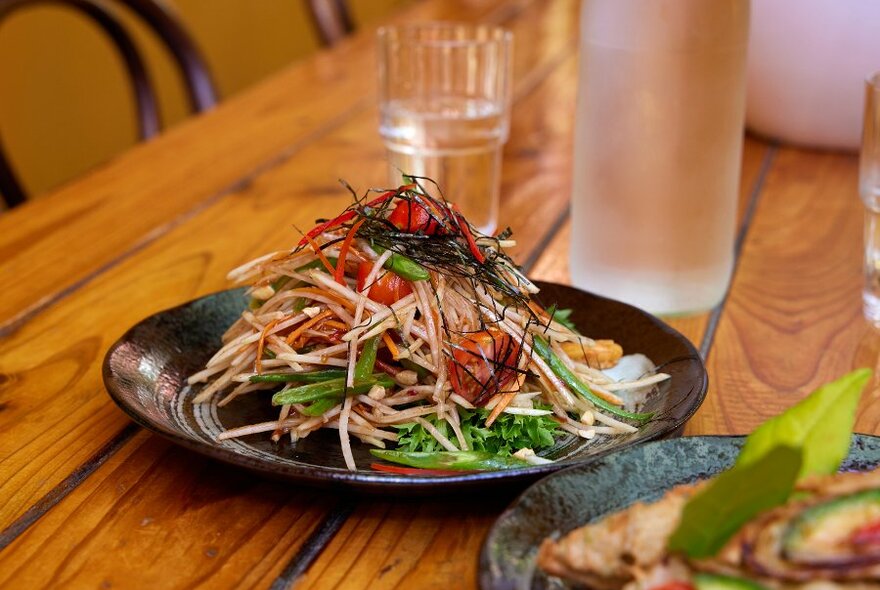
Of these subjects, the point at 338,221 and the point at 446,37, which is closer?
the point at 338,221

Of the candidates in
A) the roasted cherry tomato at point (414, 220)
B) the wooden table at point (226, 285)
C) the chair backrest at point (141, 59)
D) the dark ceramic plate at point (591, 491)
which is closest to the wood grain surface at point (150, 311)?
the wooden table at point (226, 285)

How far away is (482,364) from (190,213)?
0.87 metres

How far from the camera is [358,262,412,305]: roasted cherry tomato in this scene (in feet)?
3.92

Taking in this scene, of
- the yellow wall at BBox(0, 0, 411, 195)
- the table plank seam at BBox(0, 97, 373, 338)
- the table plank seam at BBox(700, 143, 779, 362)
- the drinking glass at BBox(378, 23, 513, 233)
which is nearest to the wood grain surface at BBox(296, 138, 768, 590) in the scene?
the table plank seam at BBox(700, 143, 779, 362)

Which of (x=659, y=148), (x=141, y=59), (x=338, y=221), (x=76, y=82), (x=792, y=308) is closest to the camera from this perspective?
(x=338, y=221)

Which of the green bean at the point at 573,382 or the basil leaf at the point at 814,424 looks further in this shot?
the green bean at the point at 573,382

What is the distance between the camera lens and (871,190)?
1411mm

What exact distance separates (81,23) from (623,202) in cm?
294

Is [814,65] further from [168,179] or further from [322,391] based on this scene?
[322,391]

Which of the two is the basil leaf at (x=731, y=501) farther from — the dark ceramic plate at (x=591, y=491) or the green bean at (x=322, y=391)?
the green bean at (x=322, y=391)

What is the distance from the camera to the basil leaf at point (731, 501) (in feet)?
2.29

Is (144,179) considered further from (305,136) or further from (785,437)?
(785,437)

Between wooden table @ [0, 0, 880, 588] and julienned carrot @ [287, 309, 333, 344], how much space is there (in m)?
0.17

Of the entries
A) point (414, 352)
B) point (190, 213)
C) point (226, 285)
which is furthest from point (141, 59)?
point (414, 352)
